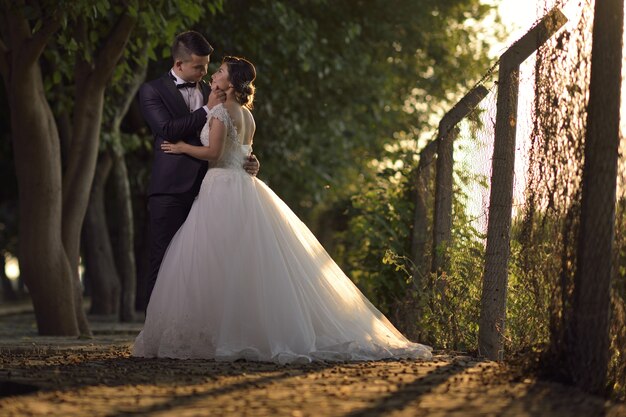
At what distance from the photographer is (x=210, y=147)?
977cm

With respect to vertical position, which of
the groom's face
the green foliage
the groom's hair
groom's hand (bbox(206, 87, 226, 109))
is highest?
the green foliage

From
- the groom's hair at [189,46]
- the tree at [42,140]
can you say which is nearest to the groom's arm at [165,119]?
the groom's hair at [189,46]

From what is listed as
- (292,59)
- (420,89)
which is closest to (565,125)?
(292,59)

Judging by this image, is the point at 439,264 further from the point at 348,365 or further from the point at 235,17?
the point at 235,17

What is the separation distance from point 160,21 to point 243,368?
733 cm

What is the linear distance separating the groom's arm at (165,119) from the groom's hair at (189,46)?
13.5 inches

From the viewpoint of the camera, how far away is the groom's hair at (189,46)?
993 cm

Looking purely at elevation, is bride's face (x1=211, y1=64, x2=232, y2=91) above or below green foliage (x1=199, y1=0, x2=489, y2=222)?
below

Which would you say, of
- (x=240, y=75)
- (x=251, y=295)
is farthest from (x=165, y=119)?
(x=251, y=295)

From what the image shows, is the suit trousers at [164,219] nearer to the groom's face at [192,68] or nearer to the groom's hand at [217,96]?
the groom's hand at [217,96]

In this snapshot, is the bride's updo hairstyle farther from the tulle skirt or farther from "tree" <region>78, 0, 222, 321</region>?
"tree" <region>78, 0, 222, 321</region>

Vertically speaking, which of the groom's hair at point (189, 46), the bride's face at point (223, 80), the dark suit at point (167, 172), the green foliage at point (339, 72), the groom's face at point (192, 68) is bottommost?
the dark suit at point (167, 172)

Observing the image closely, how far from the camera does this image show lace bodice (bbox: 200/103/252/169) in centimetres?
975

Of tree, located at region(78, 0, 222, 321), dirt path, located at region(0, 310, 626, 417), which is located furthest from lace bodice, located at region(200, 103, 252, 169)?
tree, located at region(78, 0, 222, 321)
